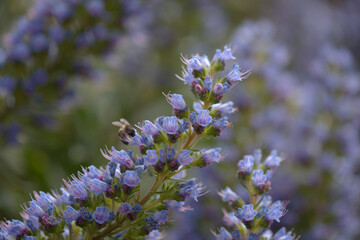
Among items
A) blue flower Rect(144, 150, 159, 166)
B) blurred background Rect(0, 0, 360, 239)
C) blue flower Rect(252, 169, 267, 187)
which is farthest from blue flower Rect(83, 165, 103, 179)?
blurred background Rect(0, 0, 360, 239)

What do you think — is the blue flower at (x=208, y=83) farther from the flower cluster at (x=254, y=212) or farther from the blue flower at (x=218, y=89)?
the flower cluster at (x=254, y=212)

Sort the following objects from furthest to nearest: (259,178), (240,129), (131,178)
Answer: (240,129) < (259,178) < (131,178)

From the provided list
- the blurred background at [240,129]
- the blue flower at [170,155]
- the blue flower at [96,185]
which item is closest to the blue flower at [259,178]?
the blue flower at [170,155]

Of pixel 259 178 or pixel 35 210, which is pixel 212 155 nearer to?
pixel 259 178

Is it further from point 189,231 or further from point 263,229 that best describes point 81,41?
point 263,229

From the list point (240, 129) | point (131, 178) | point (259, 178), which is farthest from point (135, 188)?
point (240, 129)

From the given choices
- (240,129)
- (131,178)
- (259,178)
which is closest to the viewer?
(131,178)

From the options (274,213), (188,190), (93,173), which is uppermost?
(93,173)
